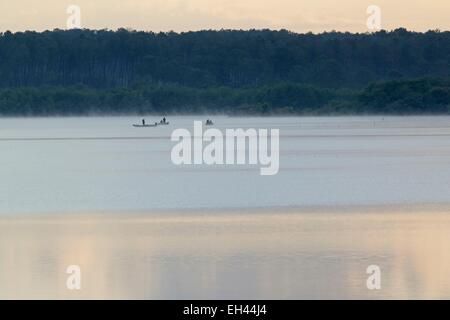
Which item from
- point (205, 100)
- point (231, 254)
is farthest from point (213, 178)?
point (205, 100)

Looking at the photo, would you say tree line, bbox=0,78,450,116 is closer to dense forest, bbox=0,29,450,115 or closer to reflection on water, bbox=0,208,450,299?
dense forest, bbox=0,29,450,115

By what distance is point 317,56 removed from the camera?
108750 mm

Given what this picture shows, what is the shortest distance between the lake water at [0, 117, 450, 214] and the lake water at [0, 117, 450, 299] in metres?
0.04

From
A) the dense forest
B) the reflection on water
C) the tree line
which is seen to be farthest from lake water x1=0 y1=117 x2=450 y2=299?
the dense forest

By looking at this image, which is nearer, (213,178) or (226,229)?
(226,229)

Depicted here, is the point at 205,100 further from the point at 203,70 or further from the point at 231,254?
the point at 231,254

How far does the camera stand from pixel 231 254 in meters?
15.3

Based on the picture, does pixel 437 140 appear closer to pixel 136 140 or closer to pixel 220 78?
pixel 136 140

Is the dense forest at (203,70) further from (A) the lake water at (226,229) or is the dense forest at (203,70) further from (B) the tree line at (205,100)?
(A) the lake water at (226,229)

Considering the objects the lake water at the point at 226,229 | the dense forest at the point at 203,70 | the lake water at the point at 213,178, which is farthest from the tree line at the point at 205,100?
the lake water at the point at 226,229

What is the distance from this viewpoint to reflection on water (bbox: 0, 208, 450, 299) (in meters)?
13.0

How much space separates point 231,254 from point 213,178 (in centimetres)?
1313

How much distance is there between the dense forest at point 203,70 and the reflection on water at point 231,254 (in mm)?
74957

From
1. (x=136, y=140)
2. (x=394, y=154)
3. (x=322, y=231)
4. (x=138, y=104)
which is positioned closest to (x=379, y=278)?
(x=322, y=231)
